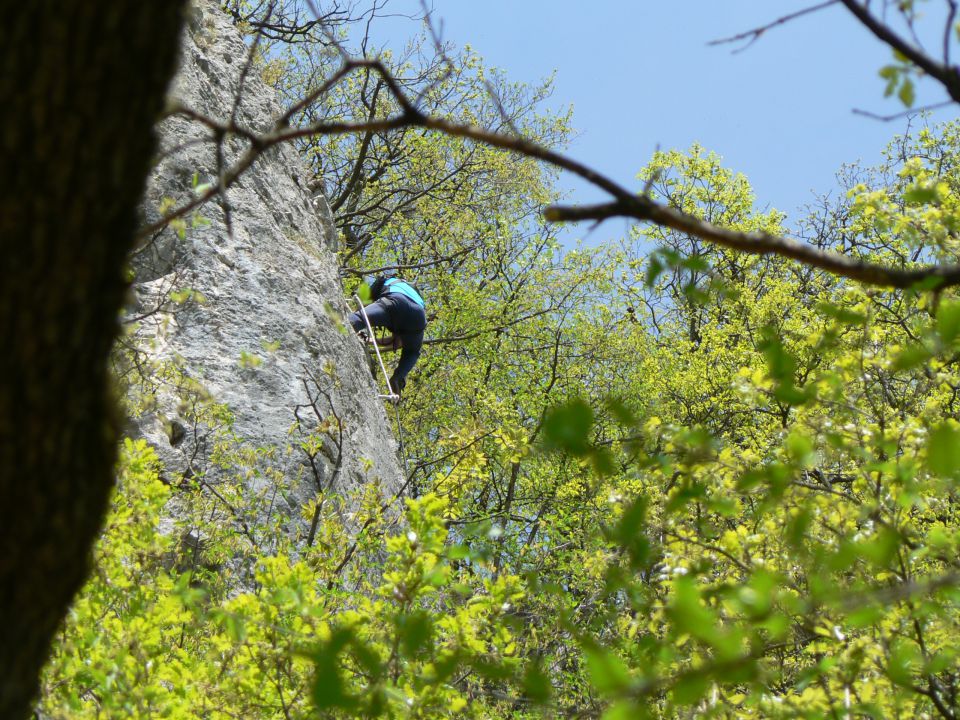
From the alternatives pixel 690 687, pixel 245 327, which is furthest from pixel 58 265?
pixel 245 327

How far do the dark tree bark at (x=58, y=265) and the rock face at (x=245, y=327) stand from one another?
481 centimetres

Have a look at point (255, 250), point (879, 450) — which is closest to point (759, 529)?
point (879, 450)

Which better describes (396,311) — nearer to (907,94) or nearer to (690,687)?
(907,94)

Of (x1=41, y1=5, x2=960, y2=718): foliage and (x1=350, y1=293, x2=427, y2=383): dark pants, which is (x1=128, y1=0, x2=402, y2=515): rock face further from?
(x1=350, y1=293, x2=427, y2=383): dark pants

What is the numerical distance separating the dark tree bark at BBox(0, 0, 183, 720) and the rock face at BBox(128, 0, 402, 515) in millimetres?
4812

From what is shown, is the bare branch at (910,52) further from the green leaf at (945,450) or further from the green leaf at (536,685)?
the green leaf at (536,685)

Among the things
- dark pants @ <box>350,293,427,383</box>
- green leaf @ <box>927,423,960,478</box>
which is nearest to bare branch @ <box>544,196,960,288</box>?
green leaf @ <box>927,423,960,478</box>

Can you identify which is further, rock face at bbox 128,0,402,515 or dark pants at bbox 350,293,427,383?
dark pants at bbox 350,293,427,383

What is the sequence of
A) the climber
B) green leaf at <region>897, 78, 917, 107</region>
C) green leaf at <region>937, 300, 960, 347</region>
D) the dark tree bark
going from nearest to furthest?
the dark tree bark → green leaf at <region>937, 300, 960, 347</region> → green leaf at <region>897, 78, 917, 107</region> → the climber

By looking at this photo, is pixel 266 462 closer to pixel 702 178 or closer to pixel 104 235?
pixel 104 235

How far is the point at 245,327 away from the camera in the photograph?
7.89 meters

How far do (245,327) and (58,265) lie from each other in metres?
6.81

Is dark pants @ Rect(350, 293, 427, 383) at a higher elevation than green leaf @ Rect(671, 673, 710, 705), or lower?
higher

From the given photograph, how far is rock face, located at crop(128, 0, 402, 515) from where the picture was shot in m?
6.84
